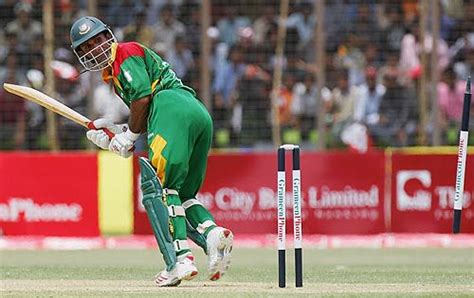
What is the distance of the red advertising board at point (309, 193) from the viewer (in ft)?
61.2

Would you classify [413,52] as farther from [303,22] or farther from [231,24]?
[231,24]

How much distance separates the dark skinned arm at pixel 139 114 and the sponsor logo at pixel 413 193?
8.79 m

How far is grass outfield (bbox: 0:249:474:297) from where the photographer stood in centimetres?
982

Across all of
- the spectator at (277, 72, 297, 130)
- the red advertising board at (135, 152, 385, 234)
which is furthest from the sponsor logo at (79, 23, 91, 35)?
the spectator at (277, 72, 297, 130)

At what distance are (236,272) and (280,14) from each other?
8332mm

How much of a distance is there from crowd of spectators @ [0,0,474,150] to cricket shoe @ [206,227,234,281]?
31.1ft

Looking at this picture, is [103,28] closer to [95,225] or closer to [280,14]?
[95,225]

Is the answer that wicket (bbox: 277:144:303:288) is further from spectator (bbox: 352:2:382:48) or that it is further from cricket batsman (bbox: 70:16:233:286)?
spectator (bbox: 352:2:382:48)

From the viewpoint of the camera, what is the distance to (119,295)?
9.47m

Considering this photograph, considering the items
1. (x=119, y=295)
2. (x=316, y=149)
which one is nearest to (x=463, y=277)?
(x=119, y=295)

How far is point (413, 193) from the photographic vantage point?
61.5 ft

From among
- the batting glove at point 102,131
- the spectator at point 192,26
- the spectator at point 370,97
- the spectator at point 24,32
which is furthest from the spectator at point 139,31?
the batting glove at point 102,131

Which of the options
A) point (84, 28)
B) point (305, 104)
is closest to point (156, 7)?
point (305, 104)

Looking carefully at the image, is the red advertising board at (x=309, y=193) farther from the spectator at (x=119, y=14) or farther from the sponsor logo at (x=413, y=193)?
the spectator at (x=119, y=14)
